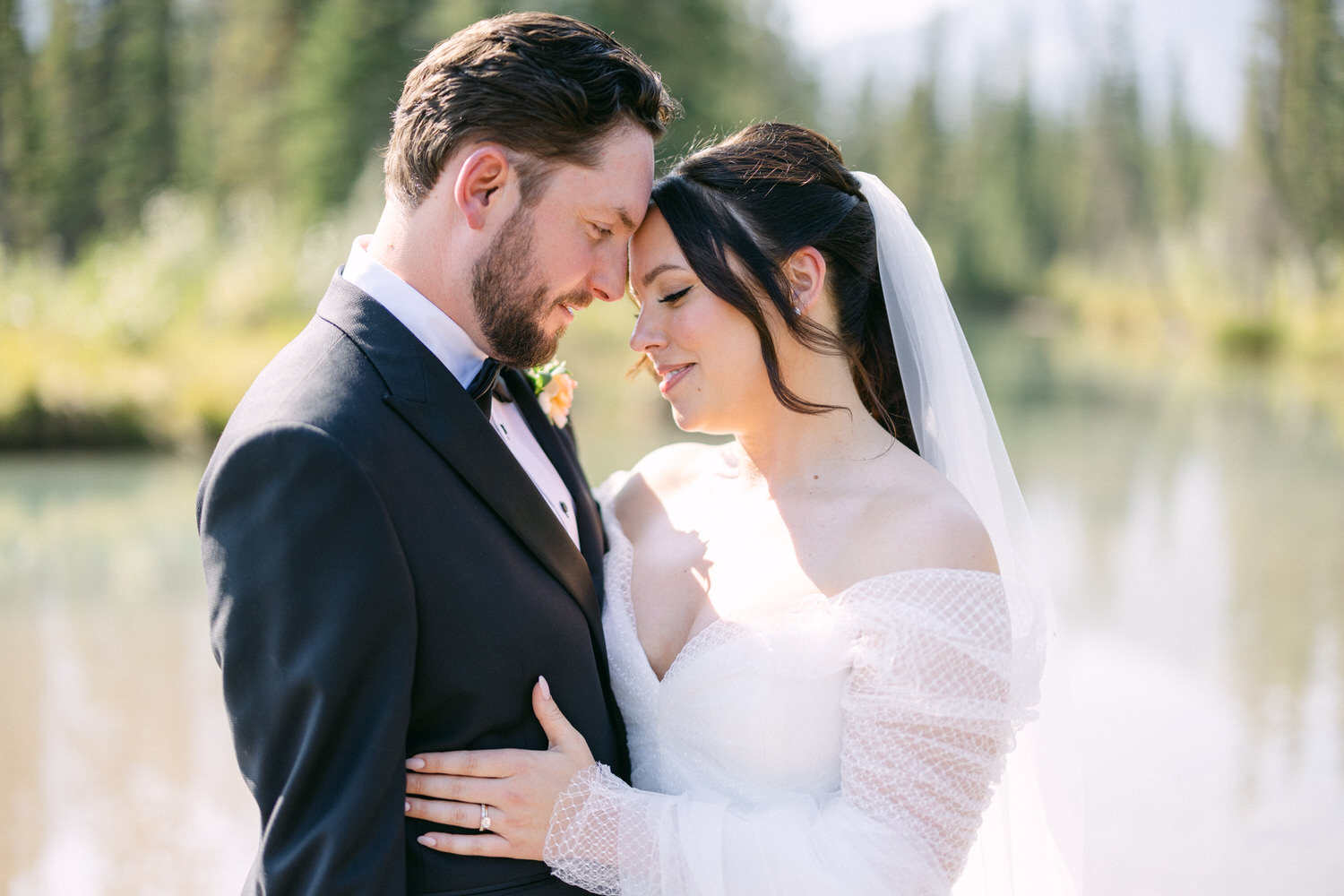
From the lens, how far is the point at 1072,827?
7.11 feet

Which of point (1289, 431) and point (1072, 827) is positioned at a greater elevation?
point (1072, 827)

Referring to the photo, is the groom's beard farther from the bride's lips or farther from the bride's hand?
the bride's hand

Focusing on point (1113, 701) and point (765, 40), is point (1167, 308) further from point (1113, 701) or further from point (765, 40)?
point (1113, 701)

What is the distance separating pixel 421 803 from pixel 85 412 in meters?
10.1

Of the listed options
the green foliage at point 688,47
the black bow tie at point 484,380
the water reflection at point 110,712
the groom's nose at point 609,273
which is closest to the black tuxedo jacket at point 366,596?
the black bow tie at point 484,380

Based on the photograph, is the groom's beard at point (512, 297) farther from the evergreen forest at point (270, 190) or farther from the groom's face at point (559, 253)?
the evergreen forest at point (270, 190)

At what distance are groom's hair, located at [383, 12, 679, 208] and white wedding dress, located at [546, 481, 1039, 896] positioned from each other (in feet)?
3.09

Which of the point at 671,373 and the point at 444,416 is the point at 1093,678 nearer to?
the point at 671,373

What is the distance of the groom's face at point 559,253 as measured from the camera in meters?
1.79

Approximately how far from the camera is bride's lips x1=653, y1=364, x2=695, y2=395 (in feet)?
7.06

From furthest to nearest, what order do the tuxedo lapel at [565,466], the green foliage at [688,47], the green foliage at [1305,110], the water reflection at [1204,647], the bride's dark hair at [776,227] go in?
the green foliage at [1305,110] < the green foliage at [688,47] < the water reflection at [1204,647] < the tuxedo lapel at [565,466] < the bride's dark hair at [776,227]

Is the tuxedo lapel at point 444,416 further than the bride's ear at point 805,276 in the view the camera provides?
No

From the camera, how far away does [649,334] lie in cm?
212

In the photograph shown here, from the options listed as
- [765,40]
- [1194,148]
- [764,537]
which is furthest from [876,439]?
[1194,148]
